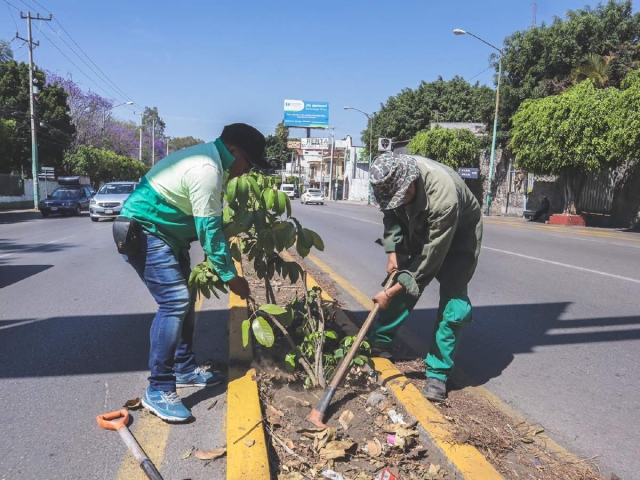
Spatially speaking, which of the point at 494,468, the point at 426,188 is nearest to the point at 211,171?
the point at 426,188

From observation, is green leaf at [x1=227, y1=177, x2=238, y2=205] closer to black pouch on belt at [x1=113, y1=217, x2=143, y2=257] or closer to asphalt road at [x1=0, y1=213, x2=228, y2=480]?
black pouch on belt at [x1=113, y1=217, x2=143, y2=257]

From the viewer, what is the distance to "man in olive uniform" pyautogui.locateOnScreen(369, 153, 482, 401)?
2.93 meters

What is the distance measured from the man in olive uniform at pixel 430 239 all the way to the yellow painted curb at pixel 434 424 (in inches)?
5.8

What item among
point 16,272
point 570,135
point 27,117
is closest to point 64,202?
point 27,117

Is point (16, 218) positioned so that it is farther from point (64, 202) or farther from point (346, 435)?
point (346, 435)

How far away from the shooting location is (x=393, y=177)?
2879 millimetres

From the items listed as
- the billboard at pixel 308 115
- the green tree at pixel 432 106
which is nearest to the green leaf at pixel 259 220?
the green tree at pixel 432 106

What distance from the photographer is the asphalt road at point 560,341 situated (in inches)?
122

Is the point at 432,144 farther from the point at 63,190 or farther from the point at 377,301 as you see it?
the point at 377,301

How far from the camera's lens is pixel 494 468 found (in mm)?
2463

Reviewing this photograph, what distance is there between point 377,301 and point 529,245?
10337 millimetres

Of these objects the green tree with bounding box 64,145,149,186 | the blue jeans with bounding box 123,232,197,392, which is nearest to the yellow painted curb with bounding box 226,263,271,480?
the blue jeans with bounding box 123,232,197,392

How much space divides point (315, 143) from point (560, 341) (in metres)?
81.1

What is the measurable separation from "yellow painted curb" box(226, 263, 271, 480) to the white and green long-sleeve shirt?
0.77 metres
